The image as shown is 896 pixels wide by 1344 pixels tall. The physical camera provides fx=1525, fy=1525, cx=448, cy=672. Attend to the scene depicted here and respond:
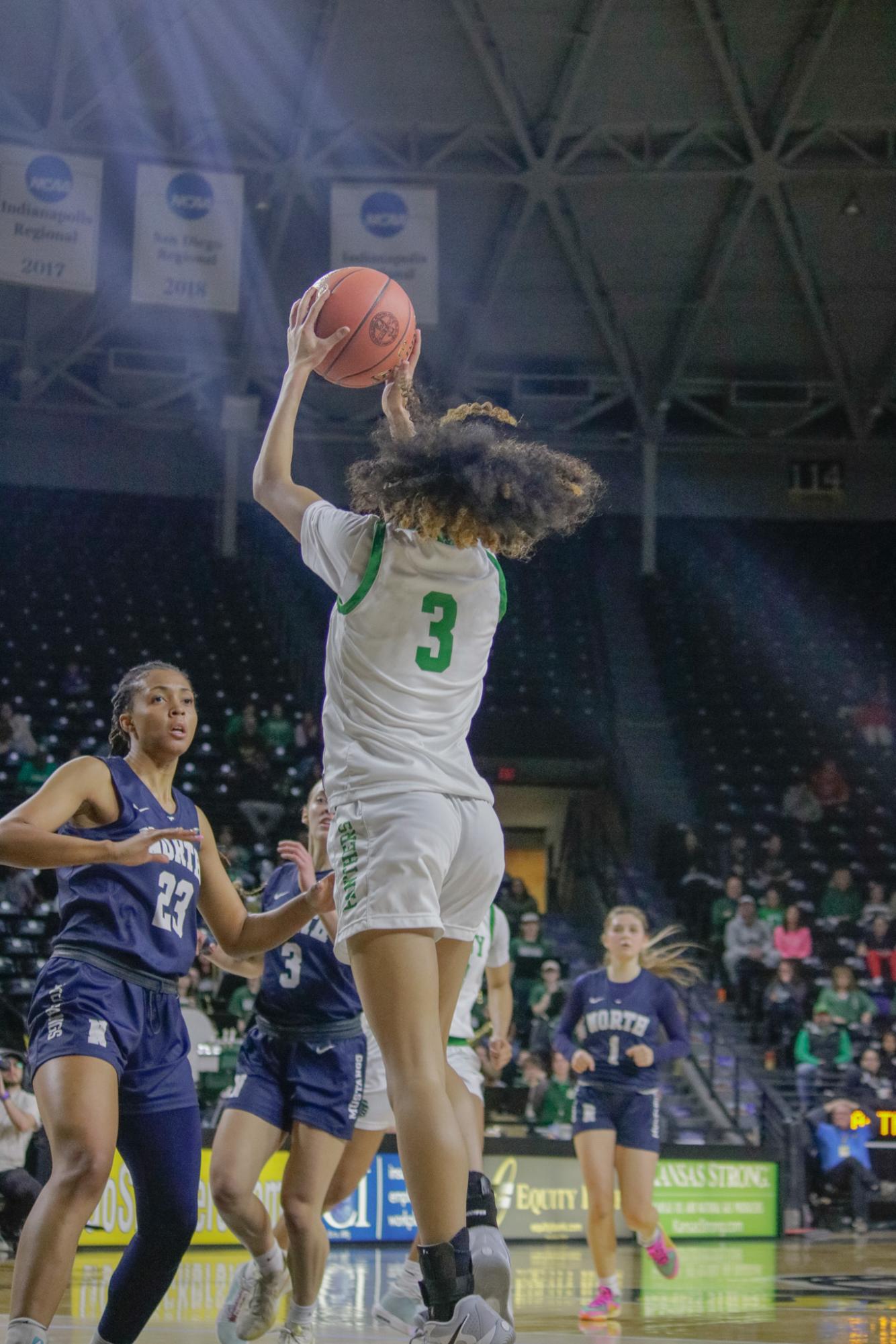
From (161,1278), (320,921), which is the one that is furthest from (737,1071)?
(161,1278)

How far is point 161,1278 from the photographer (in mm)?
3938

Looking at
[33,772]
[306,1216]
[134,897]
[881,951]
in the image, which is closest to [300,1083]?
[306,1216]

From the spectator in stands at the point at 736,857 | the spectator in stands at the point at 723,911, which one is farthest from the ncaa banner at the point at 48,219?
the spectator in stands at the point at 736,857

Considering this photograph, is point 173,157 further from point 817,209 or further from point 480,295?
point 817,209

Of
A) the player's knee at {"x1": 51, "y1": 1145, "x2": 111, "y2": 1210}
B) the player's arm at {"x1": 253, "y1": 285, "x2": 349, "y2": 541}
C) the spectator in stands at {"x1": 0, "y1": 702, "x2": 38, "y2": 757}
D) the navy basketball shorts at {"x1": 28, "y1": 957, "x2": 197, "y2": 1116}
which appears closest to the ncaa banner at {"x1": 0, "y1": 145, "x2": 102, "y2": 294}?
the spectator in stands at {"x1": 0, "y1": 702, "x2": 38, "y2": 757}

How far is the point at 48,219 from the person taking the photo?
1545 cm

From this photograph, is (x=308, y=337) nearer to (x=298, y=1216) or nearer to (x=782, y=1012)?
(x=298, y=1216)

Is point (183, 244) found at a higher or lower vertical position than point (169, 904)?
higher

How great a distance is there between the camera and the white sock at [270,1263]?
17.1 ft

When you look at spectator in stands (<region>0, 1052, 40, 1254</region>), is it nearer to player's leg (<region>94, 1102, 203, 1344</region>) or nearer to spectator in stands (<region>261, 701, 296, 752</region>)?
player's leg (<region>94, 1102, 203, 1344</region>)

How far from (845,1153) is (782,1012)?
1.85 metres

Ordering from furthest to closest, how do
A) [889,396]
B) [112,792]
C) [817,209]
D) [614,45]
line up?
[889,396] < [817,209] < [614,45] < [112,792]

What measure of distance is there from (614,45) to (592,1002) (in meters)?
12.4

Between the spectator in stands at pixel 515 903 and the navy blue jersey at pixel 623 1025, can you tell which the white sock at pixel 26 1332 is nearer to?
the navy blue jersey at pixel 623 1025
